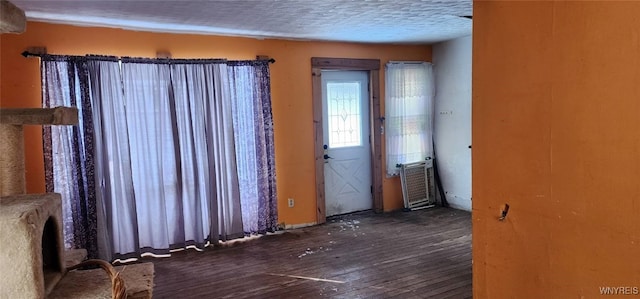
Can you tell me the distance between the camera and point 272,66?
486cm

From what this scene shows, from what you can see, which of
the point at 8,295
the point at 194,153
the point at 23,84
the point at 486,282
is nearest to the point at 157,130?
the point at 194,153

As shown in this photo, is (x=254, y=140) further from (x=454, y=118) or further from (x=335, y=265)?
(x=454, y=118)

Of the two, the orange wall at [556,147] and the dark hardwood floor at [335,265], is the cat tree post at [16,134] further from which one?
the dark hardwood floor at [335,265]

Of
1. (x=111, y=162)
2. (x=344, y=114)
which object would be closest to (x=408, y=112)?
(x=344, y=114)

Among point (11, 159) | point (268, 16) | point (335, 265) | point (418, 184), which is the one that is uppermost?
point (268, 16)

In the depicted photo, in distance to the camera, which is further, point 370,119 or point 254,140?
point 370,119

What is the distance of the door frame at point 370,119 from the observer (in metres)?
5.17

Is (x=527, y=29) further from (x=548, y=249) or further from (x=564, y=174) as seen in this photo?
(x=548, y=249)

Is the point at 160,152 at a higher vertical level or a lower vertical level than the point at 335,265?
higher

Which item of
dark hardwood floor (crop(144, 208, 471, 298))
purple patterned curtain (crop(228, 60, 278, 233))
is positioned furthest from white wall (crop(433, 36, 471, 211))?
purple patterned curtain (crop(228, 60, 278, 233))

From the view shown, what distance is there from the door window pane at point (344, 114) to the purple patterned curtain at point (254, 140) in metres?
0.99

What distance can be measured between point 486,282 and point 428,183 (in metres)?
4.52

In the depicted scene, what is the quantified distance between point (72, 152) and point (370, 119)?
343 cm

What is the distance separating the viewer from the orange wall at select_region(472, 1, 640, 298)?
4.00 feet
